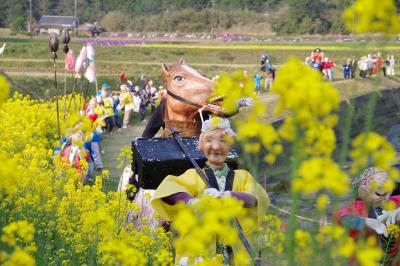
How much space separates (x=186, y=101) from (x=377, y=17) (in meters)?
4.61

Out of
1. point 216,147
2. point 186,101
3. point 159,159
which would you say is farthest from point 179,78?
point 216,147

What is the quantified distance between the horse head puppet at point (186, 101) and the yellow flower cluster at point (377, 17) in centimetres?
446

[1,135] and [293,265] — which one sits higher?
[293,265]

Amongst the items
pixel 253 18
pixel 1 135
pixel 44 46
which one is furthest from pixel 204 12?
pixel 1 135

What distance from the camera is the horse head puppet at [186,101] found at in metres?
6.68

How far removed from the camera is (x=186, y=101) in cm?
669

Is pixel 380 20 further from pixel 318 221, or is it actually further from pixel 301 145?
pixel 318 221

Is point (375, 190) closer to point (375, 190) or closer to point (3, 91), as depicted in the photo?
point (375, 190)

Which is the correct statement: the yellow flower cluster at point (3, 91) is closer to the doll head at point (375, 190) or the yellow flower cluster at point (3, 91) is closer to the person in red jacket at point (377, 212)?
the person in red jacket at point (377, 212)

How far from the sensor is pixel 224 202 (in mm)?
2486

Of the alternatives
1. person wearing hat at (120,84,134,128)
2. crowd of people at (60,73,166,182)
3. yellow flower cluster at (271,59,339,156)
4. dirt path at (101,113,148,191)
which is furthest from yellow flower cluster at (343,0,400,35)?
person wearing hat at (120,84,134,128)

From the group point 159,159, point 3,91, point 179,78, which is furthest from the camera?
point 179,78

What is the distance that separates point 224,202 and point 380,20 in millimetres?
689

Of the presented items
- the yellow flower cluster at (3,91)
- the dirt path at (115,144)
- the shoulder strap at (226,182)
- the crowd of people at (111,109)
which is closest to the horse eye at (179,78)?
the shoulder strap at (226,182)
